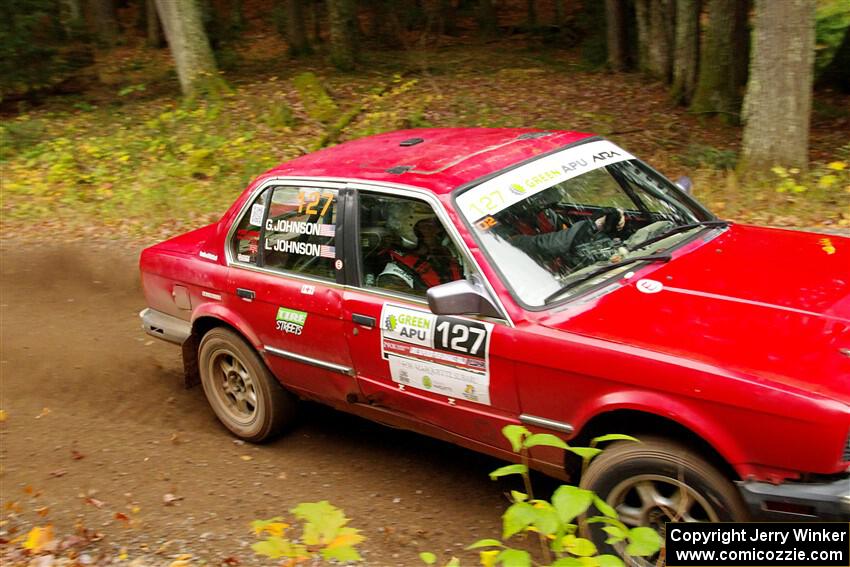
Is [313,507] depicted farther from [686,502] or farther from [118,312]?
[118,312]

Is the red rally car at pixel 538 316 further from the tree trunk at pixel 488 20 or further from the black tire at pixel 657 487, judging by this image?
the tree trunk at pixel 488 20

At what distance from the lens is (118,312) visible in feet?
25.8

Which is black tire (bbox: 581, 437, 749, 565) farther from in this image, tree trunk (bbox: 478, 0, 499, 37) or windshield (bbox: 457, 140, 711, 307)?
tree trunk (bbox: 478, 0, 499, 37)

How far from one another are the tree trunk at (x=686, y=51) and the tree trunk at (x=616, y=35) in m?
2.87

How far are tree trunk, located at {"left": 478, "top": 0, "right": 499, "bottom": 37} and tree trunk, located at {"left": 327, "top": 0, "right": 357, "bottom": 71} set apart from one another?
19.3 ft

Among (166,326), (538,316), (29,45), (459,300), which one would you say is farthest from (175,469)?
(29,45)

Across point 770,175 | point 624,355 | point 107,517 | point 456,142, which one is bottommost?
point 107,517

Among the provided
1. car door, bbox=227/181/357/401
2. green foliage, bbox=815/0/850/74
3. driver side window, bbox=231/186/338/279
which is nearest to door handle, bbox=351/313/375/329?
car door, bbox=227/181/357/401

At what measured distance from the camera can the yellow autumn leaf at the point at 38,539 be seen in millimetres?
3875

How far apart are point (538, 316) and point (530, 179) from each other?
90cm

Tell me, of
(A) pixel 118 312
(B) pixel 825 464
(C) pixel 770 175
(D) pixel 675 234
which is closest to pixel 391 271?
(D) pixel 675 234

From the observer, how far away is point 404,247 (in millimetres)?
4359

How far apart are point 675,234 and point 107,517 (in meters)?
3.47

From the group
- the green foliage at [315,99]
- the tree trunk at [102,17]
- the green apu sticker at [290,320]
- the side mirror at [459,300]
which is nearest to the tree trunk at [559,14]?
the green foliage at [315,99]
